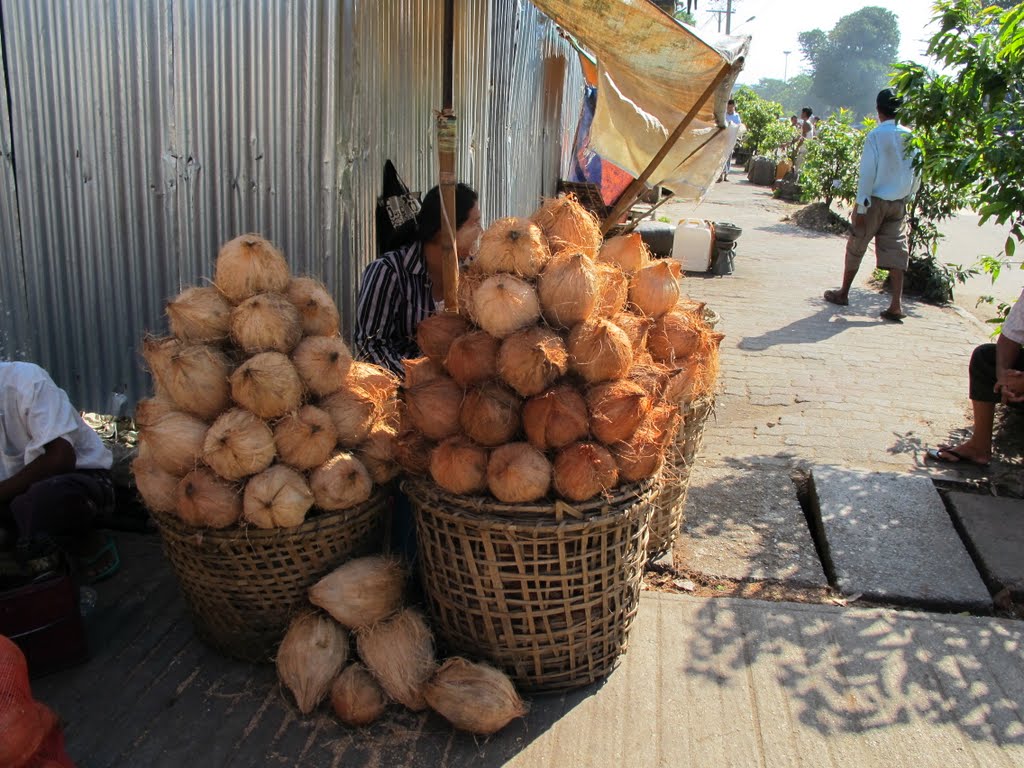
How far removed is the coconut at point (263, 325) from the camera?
2.65 m

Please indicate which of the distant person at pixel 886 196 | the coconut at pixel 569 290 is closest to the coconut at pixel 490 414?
the coconut at pixel 569 290

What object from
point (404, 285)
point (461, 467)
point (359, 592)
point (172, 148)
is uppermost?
point (172, 148)

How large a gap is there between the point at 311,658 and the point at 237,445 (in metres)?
0.75

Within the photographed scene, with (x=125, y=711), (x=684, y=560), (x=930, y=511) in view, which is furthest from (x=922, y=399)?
(x=125, y=711)

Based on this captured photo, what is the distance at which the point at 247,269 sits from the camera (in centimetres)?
272

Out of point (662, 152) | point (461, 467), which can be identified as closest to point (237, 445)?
point (461, 467)

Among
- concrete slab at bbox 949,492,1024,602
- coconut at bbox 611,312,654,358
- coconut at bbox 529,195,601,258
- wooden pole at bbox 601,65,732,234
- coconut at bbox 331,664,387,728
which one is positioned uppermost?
wooden pole at bbox 601,65,732,234

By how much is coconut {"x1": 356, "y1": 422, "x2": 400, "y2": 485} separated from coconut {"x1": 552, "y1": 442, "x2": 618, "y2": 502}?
2.25 feet

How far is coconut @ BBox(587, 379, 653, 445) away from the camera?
2.46 m

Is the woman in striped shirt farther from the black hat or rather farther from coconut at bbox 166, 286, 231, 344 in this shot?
the black hat

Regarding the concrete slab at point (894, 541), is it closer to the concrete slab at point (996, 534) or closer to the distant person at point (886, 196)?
the concrete slab at point (996, 534)

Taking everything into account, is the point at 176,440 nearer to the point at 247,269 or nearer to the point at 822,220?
the point at 247,269

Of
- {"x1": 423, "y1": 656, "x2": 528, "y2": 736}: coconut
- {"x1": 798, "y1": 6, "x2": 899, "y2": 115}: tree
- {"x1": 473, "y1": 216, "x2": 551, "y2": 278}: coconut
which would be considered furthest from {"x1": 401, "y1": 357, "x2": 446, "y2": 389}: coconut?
{"x1": 798, "y1": 6, "x2": 899, "y2": 115}: tree

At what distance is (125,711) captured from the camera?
105 inches
